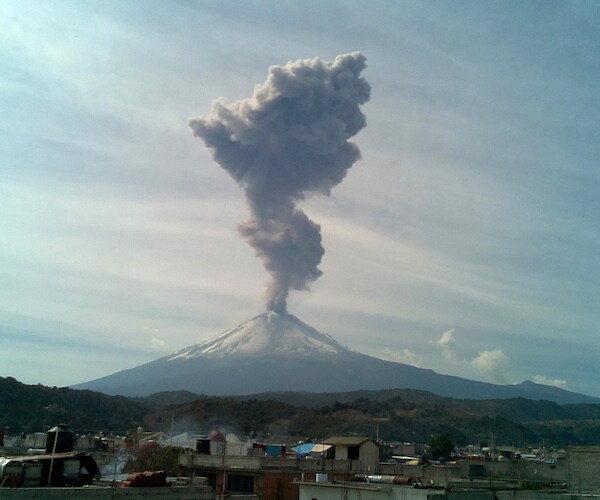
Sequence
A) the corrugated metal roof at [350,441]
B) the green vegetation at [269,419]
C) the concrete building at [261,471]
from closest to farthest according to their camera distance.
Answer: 1. the concrete building at [261,471]
2. the corrugated metal roof at [350,441]
3. the green vegetation at [269,419]

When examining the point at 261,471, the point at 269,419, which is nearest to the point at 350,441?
the point at 261,471

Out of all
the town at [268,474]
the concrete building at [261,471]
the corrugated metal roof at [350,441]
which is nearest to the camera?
the town at [268,474]

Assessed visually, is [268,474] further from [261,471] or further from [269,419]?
[269,419]

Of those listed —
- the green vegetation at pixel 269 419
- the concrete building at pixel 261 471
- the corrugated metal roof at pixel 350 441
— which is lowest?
the concrete building at pixel 261 471

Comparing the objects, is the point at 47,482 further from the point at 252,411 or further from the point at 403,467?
the point at 252,411

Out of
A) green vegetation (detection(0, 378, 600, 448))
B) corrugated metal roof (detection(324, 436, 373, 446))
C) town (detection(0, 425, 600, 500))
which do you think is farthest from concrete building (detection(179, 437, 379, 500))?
green vegetation (detection(0, 378, 600, 448))

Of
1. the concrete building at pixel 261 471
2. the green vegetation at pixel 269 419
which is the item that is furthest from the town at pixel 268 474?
the green vegetation at pixel 269 419

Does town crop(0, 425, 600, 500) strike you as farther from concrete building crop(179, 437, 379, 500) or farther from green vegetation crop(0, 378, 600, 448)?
green vegetation crop(0, 378, 600, 448)

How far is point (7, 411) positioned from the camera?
85750 millimetres

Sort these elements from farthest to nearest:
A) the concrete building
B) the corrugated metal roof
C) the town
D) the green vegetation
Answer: the green vegetation → the corrugated metal roof → the concrete building → the town

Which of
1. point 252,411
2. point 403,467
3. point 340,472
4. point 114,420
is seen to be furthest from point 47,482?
point 252,411

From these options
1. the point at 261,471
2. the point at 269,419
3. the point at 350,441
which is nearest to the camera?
the point at 261,471

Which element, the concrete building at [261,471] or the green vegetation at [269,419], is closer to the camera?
the concrete building at [261,471]

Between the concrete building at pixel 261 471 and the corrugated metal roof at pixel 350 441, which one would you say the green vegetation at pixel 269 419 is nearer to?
the corrugated metal roof at pixel 350 441
